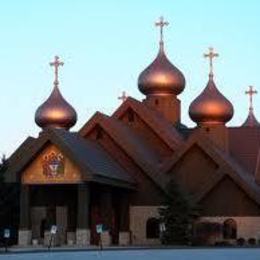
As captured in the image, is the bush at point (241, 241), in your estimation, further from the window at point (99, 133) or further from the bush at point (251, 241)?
the window at point (99, 133)

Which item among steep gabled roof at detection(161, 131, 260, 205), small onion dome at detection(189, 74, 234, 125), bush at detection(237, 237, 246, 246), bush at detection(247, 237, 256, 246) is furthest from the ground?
small onion dome at detection(189, 74, 234, 125)

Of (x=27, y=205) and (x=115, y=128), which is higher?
(x=115, y=128)

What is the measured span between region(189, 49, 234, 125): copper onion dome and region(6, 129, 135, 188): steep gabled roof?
24.6 ft

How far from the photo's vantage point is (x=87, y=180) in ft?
147

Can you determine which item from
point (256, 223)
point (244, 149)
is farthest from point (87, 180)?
point (244, 149)

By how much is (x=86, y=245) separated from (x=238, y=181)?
932cm

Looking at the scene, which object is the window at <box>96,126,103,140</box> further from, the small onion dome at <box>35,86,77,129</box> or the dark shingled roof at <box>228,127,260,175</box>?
the dark shingled roof at <box>228,127,260,175</box>

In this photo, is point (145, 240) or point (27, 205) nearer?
point (27, 205)

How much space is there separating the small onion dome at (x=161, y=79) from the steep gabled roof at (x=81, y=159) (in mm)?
8988

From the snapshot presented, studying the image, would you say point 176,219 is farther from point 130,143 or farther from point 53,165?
point 53,165

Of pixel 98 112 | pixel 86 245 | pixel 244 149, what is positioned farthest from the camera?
pixel 244 149

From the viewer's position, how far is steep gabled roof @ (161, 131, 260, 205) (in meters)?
47.9

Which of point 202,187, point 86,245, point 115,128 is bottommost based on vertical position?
point 86,245

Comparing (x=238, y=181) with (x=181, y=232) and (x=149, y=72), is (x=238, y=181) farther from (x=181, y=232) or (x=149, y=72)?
(x=149, y=72)
